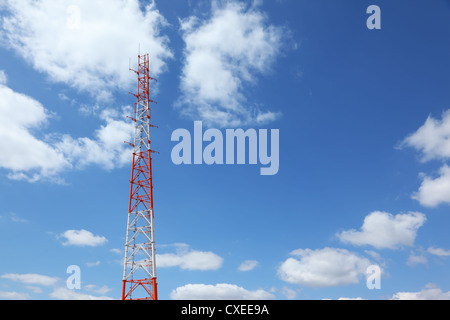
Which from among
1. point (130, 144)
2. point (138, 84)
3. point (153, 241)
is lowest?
point (153, 241)
